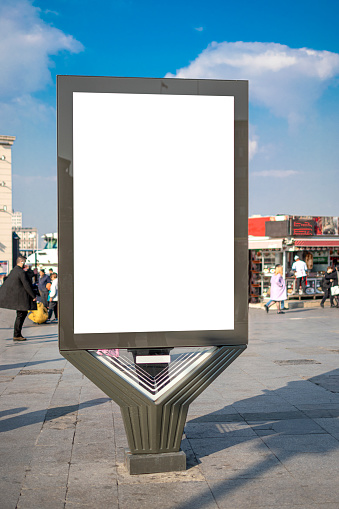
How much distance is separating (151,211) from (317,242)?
2055cm

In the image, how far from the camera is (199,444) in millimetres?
5199

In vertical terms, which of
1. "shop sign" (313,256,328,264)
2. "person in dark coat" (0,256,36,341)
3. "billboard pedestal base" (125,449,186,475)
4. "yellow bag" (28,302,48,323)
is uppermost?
"shop sign" (313,256,328,264)

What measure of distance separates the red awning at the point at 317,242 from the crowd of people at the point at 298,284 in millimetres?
590

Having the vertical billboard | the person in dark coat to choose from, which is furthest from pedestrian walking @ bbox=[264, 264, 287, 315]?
the vertical billboard

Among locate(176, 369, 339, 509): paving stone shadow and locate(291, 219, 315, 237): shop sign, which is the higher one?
locate(291, 219, 315, 237): shop sign

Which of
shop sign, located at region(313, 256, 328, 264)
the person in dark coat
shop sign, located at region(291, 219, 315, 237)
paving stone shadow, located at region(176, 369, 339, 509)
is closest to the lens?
paving stone shadow, located at region(176, 369, 339, 509)

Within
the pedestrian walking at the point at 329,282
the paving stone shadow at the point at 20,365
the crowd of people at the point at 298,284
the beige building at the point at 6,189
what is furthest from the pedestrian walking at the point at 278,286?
the beige building at the point at 6,189

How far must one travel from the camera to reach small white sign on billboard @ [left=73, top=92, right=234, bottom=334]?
4.25m

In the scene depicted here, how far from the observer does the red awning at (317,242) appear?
76.8 ft

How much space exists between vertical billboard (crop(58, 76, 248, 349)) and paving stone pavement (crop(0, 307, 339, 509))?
1.04 m

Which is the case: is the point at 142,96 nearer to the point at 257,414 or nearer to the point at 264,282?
the point at 257,414

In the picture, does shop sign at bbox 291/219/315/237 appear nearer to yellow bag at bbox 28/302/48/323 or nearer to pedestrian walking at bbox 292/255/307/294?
pedestrian walking at bbox 292/255/307/294

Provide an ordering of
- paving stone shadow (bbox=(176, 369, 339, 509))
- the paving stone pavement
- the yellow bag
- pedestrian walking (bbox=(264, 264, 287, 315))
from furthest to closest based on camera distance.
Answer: pedestrian walking (bbox=(264, 264, 287, 315)) → the yellow bag → paving stone shadow (bbox=(176, 369, 339, 509)) → the paving stone pavement

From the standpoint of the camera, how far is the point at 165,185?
4.34 metres
